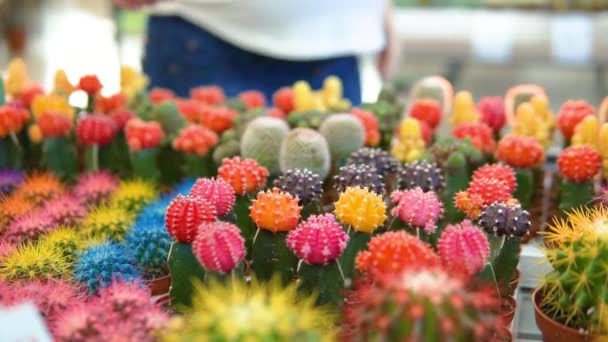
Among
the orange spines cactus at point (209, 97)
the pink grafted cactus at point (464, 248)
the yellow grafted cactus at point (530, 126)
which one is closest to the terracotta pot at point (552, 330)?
the pink grafted cactus at point (464, 248)

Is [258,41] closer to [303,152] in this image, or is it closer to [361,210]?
[303,152]

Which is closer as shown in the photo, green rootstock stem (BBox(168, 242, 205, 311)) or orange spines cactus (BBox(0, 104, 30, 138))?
green rootstock stem (BBox(168, 242, 205, 311))

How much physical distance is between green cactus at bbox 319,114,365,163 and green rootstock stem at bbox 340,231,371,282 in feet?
0.94

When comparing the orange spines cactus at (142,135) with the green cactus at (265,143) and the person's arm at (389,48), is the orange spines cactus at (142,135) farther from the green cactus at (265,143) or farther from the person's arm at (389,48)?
the person's arm at (389,48)

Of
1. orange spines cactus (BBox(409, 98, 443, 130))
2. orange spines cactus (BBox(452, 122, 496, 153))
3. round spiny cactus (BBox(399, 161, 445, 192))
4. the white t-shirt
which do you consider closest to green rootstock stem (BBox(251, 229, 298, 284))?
round spiny cactus (BBox(399, 161, 445, 192))

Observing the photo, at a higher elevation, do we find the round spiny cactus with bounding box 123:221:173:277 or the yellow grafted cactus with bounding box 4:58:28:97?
the yellow grafted cactus with bounding box 4:58:28:97

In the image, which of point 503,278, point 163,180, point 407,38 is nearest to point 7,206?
point 163,180

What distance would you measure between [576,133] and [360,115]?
1.14 feet

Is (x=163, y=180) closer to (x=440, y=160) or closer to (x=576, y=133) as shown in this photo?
(x=440, y=160)

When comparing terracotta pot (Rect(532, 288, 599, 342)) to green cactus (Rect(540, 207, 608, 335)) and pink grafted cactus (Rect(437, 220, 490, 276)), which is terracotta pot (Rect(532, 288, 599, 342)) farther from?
pink grafted cactus (Rect(437, 220, 490, 276))

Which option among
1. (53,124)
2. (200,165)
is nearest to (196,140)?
(200,165)

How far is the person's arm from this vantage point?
72.8 inches

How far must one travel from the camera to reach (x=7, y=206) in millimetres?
1105

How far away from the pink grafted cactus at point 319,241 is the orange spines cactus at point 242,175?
0.64 feet
